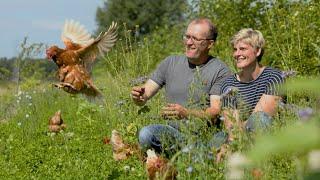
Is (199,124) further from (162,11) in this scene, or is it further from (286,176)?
(162,11)

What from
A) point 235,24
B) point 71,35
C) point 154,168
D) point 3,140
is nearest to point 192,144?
point 154,168

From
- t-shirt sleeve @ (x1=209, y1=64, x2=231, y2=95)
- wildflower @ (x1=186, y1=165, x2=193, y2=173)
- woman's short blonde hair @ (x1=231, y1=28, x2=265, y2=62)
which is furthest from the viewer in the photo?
t-shirt sleeve @ (x1=209, y1=64, x2=231, y2=95)

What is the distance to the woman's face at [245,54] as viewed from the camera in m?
4.45

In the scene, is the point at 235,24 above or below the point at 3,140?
above

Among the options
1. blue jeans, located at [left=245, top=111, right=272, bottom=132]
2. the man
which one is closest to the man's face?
the man

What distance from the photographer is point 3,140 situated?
731cm

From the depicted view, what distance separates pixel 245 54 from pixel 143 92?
0.95 meters

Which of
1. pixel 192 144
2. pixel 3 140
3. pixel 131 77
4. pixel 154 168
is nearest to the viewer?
pixel 192 144

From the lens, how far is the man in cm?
465

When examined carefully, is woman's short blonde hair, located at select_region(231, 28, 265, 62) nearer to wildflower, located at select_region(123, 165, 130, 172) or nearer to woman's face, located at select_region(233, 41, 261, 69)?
woman's face, located at select_region(233, 41, 261, 69)

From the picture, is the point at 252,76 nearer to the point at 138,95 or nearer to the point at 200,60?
the point at 200,60

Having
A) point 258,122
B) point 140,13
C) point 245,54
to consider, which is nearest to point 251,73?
point 245,54

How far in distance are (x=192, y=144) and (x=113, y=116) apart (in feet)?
11.4

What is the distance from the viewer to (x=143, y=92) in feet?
16.3
